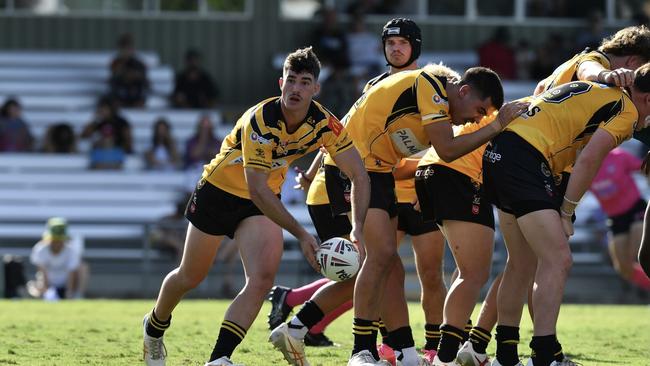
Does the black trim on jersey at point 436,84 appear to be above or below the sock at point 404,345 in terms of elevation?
above

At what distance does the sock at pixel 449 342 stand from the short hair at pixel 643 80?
1.84m

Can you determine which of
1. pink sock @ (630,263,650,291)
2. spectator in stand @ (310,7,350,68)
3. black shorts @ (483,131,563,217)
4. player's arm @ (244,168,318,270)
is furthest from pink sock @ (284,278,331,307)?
spectator in stand @ (310,7,350,68)

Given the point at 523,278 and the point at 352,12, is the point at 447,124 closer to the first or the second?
the point at 523,278

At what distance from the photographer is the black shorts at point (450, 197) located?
26.6ft

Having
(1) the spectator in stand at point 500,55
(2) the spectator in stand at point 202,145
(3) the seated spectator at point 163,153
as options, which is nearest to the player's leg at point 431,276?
(2) the spectator in stand at point 202,145

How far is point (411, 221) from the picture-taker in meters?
8.77

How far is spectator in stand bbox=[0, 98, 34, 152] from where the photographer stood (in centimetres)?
2036

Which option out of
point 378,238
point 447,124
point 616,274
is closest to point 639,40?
point 447,124

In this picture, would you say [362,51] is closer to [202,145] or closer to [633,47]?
[202,145]

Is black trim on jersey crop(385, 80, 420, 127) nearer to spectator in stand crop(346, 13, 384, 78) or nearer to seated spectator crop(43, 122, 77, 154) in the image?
seated spectator crop(43, 122, 77, 154)

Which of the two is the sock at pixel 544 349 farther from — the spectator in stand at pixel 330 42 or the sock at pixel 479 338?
the spectator in stand at pixel 330 42

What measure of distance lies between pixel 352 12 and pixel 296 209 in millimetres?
5065

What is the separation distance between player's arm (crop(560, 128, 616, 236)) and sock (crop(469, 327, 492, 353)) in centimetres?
105

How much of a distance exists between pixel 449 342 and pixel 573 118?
5.24ft
